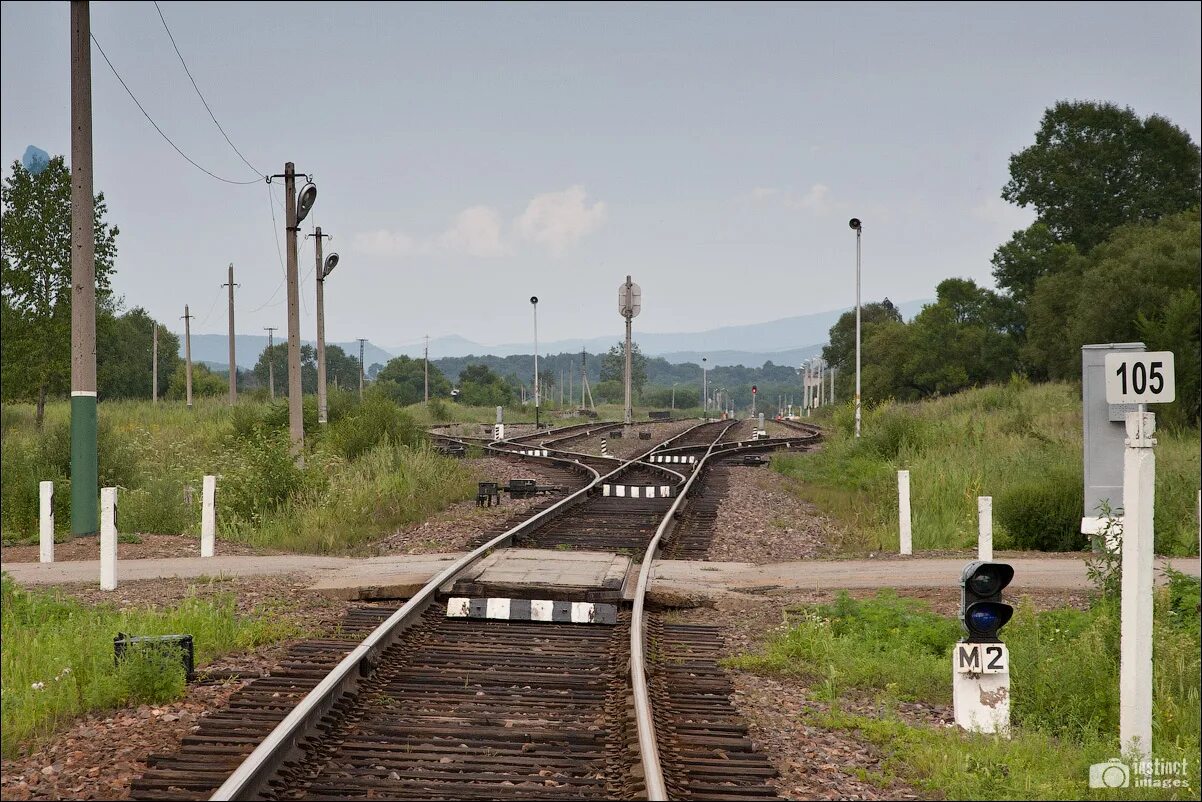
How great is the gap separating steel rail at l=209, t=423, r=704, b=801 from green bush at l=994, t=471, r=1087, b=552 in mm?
8060

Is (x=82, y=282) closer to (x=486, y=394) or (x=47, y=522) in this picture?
(x=47, y=522)

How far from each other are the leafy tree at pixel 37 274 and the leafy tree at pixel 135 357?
45.7m

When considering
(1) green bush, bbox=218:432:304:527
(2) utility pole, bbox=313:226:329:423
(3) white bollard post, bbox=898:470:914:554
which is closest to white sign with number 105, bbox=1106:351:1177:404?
(3) white bollard post, bbox=898:470:914:554

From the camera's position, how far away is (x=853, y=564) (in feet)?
44.2

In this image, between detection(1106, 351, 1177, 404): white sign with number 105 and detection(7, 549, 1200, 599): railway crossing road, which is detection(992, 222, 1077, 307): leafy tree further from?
detection(1106, 351, 1177, 404): white sign with number 105

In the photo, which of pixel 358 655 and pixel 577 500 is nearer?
pixel 358 655

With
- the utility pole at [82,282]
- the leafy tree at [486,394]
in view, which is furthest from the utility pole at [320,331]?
the leafy tree at [486,394]

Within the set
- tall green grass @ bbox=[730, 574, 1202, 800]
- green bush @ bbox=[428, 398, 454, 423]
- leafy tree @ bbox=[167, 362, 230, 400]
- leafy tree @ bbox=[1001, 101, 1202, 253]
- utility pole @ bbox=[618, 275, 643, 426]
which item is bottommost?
tall green grass @ bbox=[730, 574, 1202, 800]

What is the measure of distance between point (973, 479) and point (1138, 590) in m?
13.0

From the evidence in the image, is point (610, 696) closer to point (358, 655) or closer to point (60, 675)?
point (358, 655)

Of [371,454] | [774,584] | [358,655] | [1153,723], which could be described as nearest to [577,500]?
[371,454]

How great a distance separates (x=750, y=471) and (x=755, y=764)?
2316 cm

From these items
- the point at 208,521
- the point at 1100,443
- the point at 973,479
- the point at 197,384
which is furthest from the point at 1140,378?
the point at 197,384

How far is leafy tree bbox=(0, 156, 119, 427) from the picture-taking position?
103ft
